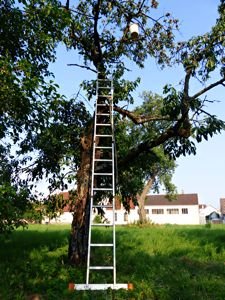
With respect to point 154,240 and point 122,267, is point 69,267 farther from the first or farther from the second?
point 154,240

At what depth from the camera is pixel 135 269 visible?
10844 mm

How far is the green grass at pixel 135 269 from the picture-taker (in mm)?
8788

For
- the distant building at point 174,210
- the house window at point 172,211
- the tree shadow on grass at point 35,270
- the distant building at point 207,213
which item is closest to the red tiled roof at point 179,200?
the distant building at point 174,210

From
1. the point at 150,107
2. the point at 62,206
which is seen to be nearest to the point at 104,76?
the point at 62,206

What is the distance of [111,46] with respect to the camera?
12.9 m

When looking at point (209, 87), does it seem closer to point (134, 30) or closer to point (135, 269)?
point (134, 30)

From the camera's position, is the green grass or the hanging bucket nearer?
the green grass

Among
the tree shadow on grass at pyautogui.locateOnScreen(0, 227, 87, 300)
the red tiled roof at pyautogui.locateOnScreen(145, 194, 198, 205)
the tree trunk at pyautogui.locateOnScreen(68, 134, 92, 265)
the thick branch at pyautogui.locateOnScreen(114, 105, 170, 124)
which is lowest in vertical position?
the tree shadow on grass at pyautogui.locateOnScreen(0, 227, 87, 300)

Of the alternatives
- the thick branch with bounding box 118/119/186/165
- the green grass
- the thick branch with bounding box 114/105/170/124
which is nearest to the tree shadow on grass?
the green grass

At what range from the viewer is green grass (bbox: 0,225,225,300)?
879cm

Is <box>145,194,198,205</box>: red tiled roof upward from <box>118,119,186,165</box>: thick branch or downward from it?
upward

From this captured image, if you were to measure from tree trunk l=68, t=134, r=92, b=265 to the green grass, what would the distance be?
432 millimetres

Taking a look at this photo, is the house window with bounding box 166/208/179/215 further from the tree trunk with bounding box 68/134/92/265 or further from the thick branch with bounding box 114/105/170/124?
the tree trunk with bounding box 68/134/92/265

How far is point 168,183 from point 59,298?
41.4m
